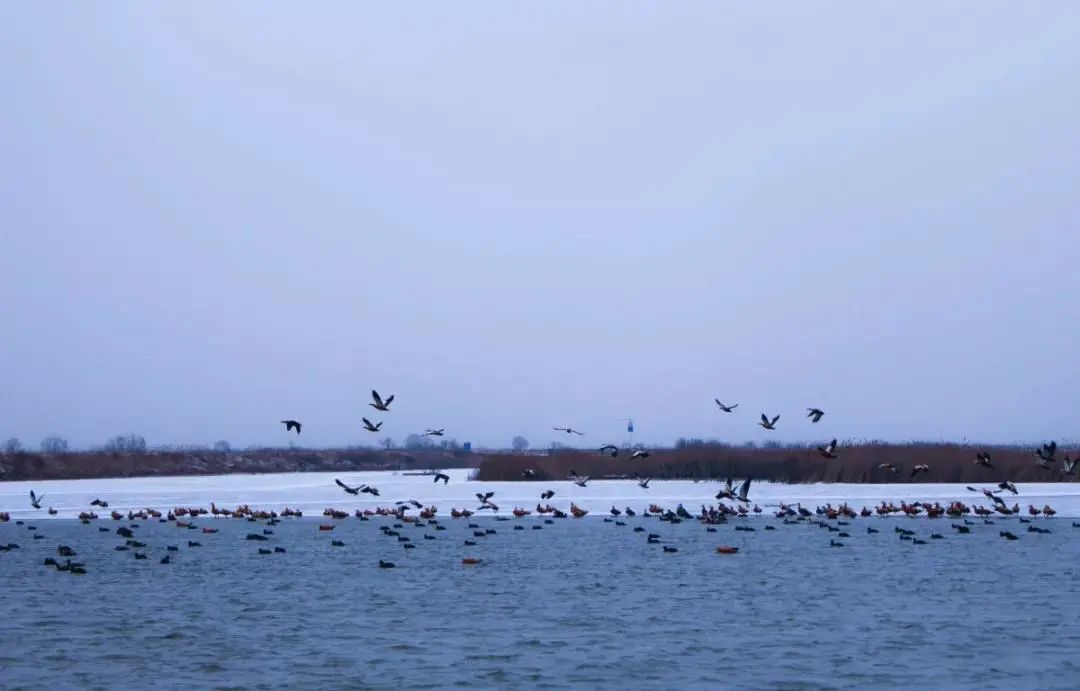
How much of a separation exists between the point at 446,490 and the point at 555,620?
37.5 metres

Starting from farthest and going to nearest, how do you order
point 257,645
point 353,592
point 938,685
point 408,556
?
point 408,556, point 353,592, point 257,645, point 938,685

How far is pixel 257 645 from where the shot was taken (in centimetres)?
2192

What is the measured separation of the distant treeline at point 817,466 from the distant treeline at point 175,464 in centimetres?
2506

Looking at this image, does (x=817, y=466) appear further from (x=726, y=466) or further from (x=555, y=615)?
(x=555, y=615)

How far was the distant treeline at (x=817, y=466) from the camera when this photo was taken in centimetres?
6247

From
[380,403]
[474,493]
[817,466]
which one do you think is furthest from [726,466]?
[380,403]

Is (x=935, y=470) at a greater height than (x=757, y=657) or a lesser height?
greater

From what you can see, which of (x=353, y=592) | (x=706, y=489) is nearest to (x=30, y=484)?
(x=706, y=489)

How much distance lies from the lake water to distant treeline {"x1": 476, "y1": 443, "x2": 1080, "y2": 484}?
19.3 meters

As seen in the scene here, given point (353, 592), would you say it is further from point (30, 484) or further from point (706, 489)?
point (30, 484)

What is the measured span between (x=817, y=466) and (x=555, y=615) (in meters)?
41.3

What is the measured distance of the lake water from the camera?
63.6 ft

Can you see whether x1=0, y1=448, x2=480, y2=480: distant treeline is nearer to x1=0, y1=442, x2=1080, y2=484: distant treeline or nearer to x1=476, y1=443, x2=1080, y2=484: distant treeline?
x1=0, y1=442, x2=1080, y2=484: distant treeline

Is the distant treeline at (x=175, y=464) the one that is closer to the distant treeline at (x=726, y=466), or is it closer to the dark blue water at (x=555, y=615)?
the distant treeline at (x=726, y=466)
